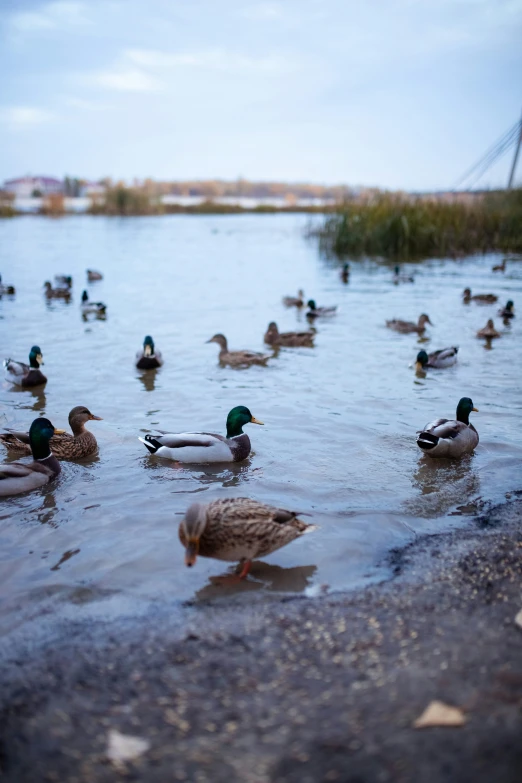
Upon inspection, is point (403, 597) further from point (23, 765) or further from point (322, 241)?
point (322, 241)

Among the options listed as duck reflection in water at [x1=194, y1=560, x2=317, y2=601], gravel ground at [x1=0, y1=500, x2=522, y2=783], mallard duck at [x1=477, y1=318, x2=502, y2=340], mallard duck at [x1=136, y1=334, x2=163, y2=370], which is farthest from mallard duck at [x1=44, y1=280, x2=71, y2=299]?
gravel ground at [x1=0, y1=500, x2=522, y2=783]

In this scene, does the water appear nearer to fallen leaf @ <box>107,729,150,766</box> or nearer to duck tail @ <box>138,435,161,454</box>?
duck tail @ <box>138,435,161,454</box>

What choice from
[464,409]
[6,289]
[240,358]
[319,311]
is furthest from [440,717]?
[6,289]

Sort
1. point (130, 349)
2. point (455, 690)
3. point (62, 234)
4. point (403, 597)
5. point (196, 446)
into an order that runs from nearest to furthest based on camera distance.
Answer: point (455, 690) < point (403, 597) < point (196, 446) < point (130, 349) < point (62, 234)

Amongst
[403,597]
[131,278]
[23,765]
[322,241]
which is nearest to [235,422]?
[403,597]

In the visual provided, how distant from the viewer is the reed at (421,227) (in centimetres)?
2405

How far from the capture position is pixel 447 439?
637 cm

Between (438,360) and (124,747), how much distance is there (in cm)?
848

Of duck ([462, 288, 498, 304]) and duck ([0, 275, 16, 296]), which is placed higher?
duck ([462, 288, 498, 304])

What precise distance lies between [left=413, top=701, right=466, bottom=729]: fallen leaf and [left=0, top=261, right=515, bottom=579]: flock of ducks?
165cm

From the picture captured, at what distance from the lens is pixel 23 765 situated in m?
2.62

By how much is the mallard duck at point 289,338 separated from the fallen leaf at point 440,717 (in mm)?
9628

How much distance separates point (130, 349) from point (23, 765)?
954 cm

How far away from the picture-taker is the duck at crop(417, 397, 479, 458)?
634cm
